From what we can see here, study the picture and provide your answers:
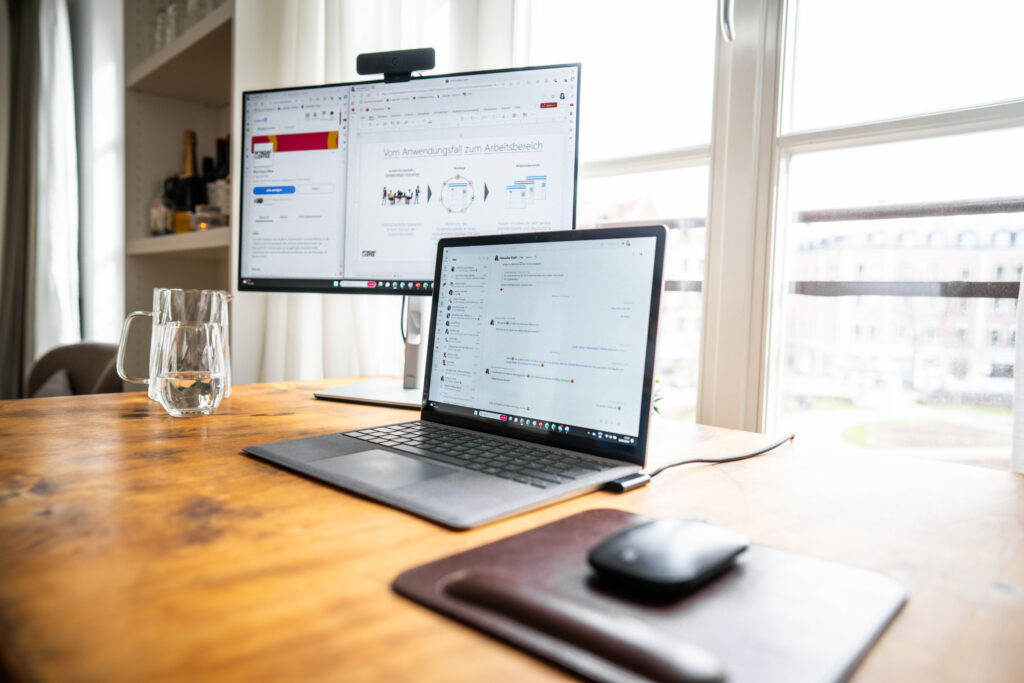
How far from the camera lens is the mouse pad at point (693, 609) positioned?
0.28 metres

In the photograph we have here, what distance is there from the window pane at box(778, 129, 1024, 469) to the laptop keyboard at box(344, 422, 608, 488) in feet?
2.29

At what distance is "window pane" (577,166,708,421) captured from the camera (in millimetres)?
1387

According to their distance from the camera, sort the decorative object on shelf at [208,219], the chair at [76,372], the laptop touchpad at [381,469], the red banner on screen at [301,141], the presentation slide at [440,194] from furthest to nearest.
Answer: the decorative object on shelf at [208,219]
the chair at [76,372]
the red banner on screen at [301,141]
the presentation slide at [440,194]
the laptop touchpad at [381,469]

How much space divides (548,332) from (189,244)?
150 cm

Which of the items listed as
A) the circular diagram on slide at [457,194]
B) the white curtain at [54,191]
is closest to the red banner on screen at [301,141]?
the circular diagram on slide at [457,194]

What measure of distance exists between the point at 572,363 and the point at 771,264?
0.73 meters

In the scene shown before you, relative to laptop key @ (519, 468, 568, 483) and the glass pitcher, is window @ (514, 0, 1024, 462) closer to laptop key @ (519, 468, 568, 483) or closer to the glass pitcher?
laptop key @ (519, 468, 568, 483)

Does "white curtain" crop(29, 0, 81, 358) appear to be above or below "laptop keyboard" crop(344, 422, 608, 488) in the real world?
above

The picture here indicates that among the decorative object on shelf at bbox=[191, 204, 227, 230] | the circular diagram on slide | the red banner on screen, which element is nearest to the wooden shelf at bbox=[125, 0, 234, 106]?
the decorative object on shelf at bbox=[191, 204, 227, 230]

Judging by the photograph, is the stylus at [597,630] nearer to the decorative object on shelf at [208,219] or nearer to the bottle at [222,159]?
the decorative object on shelf at [208,219]

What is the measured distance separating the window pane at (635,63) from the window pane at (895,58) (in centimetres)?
19

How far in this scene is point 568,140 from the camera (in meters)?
1.01

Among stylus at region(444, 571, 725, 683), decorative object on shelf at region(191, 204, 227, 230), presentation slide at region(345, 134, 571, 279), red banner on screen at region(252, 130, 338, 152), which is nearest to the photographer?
stylus at region(444, 571, 725, 683)

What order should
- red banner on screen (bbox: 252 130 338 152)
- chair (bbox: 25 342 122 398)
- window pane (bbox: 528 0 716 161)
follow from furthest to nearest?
chair (bbox: 25 342 122 398), window pane (bbox: 528 0 716 161), red banner on screen (bbox: 252 130 338 152)
